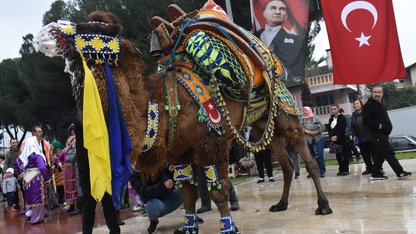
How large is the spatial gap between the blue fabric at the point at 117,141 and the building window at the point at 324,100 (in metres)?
37.2

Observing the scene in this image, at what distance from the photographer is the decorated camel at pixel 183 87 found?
10.2 ft

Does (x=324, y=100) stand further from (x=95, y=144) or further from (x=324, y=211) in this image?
(x=95, y=144)

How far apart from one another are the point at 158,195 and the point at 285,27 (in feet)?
21.8

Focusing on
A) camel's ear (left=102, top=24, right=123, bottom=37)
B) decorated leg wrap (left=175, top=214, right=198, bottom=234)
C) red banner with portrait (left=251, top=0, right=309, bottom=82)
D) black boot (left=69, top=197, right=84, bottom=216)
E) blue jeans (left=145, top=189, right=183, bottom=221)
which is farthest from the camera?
red banner with portrait (left=251, top=0, right=309, bottom=82)

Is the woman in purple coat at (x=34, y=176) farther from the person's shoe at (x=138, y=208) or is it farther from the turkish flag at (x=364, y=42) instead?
the turkish flag at (x=364, y=42)

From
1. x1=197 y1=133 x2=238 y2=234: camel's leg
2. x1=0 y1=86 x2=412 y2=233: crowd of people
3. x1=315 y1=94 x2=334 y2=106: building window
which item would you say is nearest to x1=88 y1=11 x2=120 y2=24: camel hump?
x1=197 y1=133 x2=238 y2=234: camel's leg

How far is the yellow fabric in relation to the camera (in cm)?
291

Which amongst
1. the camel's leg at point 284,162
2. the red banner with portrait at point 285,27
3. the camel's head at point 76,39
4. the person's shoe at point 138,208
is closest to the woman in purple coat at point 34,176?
the person's shoe at point 138,208

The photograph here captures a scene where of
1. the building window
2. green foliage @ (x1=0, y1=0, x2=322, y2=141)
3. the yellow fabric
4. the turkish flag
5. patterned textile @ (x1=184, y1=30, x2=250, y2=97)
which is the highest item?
green foliage @ (x1=0, y1=0, x2=322, y2=141)

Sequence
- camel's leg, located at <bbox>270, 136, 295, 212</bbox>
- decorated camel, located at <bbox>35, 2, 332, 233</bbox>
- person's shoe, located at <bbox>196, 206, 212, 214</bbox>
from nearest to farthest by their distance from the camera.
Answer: decorated camel, located at <bbox>35, 2, 332, 233</bbox>, camel's leg, located at <bbox>270, 136, 295, 212</bbox>, person's shoe, located at <bbox>196, 206, 212, 214</bbox>

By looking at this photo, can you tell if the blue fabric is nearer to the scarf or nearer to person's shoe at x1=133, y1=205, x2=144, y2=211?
person's shoe at x1=133, y1=205, x2=144, y2=211

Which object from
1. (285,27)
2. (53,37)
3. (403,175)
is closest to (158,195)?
(53,37)

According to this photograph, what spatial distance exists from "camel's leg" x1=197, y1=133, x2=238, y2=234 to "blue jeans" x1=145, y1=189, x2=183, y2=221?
1499 mm

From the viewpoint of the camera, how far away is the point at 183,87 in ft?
12.6
